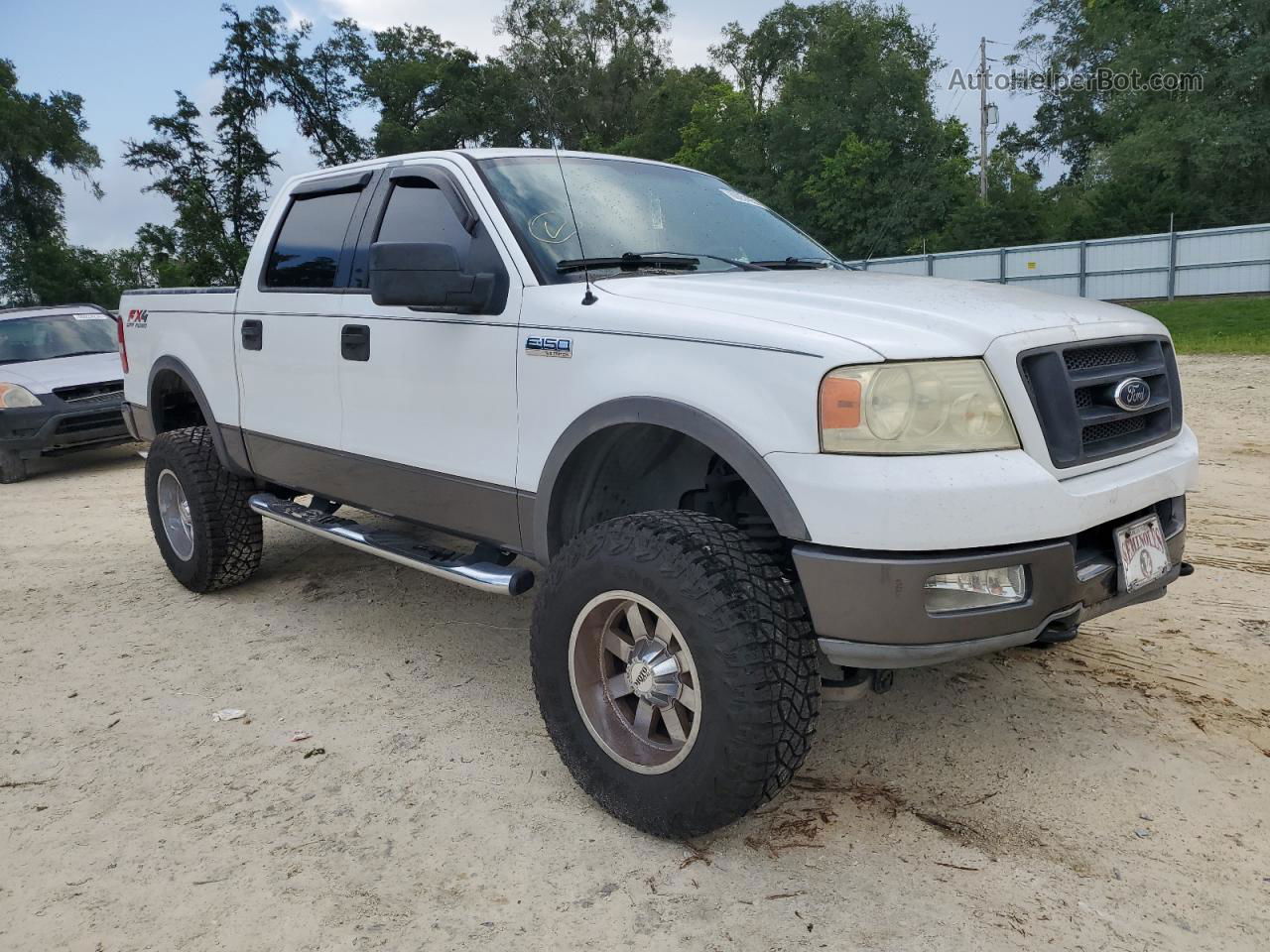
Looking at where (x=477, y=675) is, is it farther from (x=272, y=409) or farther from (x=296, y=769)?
(x=272, y=409)

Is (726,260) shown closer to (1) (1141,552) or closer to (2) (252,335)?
(1) (1141,552)

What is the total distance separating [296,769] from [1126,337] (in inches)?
116

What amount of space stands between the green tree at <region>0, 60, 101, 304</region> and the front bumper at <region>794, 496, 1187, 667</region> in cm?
3839

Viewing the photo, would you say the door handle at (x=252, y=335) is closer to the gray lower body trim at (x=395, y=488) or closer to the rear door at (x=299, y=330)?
the rear door at (x=299, y=330)

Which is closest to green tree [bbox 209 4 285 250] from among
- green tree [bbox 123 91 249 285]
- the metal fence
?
green tree [bbox 123 91 249 285]

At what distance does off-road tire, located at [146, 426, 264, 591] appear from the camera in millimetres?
5148

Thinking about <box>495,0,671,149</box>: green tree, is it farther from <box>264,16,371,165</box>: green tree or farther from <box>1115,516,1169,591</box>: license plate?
<box>1115,516,1169,591</box>: license plate

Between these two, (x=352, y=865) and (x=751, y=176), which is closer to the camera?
(x=352, y=865)

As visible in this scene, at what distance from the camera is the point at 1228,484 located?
21.4 feet

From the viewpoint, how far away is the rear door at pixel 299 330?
426 cm

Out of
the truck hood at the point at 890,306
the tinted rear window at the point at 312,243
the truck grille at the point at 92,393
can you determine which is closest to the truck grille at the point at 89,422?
the truck grille at the point at 92,393

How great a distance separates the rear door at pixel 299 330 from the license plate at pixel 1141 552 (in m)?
2.97

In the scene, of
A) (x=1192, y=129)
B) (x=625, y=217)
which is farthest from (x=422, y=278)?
(x=1192, y=129)

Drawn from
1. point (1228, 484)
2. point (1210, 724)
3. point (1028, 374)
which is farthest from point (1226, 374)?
point (1028, 374)
